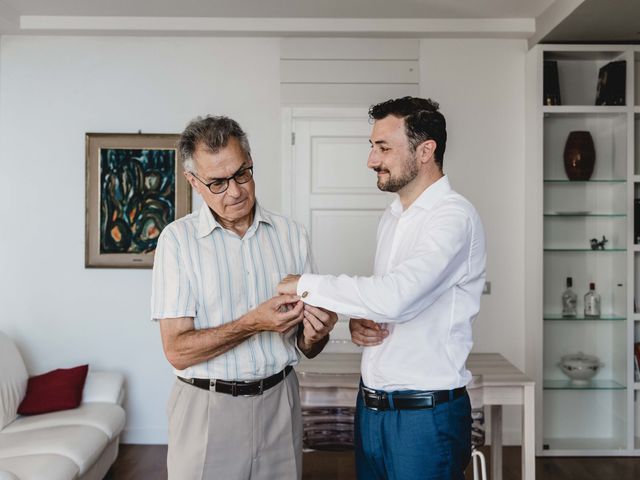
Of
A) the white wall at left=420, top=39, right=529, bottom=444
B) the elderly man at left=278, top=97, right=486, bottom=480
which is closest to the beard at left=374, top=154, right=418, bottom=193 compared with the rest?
the elderly man at left=278, top=97, right=486, bottom=480

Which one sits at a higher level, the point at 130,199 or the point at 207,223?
the point at 130,199

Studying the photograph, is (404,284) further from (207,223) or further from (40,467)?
(40,467)

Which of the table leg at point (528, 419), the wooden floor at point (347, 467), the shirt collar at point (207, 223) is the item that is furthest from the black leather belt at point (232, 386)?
the wooden floor at point (347, 467)

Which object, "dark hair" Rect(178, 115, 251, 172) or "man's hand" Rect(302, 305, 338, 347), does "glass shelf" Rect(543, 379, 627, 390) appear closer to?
"man's hand" Rect(302, 305, 338, 347)

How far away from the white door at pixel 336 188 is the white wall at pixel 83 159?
0.17m

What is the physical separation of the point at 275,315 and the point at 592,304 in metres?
3.18

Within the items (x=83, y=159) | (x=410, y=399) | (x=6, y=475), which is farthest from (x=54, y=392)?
(x=410, y=399)

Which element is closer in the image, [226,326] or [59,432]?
[226,326]

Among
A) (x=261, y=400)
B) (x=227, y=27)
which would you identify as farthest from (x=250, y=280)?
(x=227, y=27)

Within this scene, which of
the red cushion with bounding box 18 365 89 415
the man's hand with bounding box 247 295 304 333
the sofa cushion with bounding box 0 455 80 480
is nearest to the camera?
the man's hand with bounding box 247 295 304 333

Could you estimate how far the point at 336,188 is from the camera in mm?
4316

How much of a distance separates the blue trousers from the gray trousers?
27 centimetres

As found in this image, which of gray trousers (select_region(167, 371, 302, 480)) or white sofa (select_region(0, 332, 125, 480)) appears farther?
white sofa (select_region(0, 332, 125, 480))

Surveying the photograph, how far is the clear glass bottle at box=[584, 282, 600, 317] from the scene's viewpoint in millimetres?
4184
